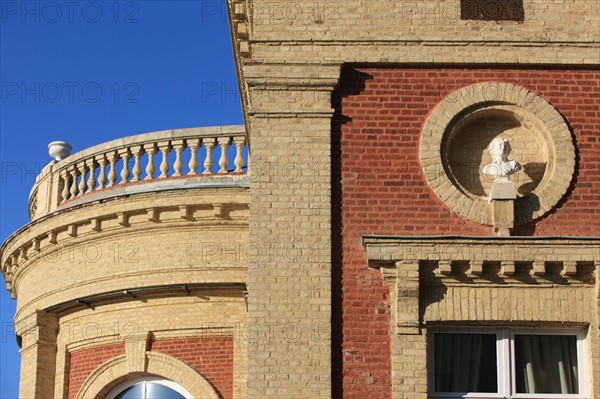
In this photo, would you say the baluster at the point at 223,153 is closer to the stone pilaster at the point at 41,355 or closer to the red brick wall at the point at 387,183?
the stone pilaster at the point at 41,355

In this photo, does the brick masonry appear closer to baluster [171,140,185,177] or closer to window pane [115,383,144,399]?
window pane [115,383,144,399]

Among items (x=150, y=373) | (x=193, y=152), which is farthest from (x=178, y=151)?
(x=150, y=373)

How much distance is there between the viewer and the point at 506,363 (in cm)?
1539

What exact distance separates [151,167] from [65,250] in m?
2.09

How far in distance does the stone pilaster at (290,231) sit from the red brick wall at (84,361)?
6.63m

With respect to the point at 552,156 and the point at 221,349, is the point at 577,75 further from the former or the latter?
the point at 221,349

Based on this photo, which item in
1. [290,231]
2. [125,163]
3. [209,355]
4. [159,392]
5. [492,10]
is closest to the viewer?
[290,231]

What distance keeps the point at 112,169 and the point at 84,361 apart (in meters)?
3.21

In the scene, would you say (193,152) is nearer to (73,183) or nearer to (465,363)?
(73,183)

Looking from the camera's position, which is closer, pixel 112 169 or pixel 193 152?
pixel 193 152

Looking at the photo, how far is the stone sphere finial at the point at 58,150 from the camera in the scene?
24.1 m

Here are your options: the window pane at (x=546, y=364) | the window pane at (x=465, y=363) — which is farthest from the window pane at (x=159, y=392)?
the window pane at (x=546, y=364)

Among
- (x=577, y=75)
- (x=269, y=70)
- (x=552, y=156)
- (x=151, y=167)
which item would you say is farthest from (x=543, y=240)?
(x=151, y=167)

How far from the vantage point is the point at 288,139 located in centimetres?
1608
